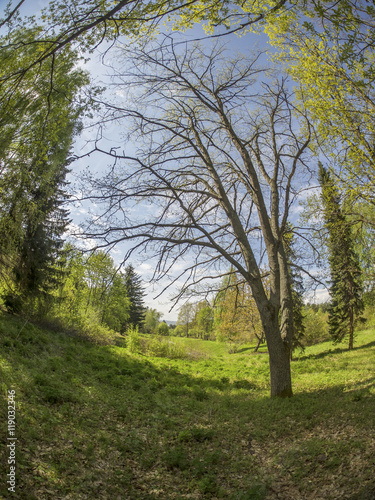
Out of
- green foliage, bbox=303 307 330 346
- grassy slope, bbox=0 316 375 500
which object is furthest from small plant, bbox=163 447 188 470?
green foliage, bbox=303 307 330 346

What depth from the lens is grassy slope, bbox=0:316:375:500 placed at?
128 inches

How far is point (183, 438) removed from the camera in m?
4.77

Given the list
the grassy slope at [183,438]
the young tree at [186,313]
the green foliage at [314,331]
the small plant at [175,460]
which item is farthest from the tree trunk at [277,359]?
the green foliage at [314,331]

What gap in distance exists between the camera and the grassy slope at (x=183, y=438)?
3.25m

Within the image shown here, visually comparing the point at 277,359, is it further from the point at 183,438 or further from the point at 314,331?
the point at 314,331

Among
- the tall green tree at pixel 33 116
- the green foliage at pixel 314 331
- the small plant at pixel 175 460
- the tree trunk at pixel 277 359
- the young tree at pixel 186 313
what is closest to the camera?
the tall green tree at pixel 33 116

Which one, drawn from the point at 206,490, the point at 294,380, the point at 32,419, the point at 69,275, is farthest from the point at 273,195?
the point at 69,275

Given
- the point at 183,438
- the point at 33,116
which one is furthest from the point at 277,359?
the point at 33,116

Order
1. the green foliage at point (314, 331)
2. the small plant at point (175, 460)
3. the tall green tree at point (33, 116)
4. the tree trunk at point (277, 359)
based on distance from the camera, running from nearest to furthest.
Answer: the tall green tree at point (33, 116) → the small plant at point (175, 460) → the tree trunk at point (277, 359) → the green foliage at point (314, 331)

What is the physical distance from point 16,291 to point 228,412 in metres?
11.0

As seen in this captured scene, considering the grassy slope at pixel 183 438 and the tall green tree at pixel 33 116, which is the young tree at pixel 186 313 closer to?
the grassy slope at pixel 183 438

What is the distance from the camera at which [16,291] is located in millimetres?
12375

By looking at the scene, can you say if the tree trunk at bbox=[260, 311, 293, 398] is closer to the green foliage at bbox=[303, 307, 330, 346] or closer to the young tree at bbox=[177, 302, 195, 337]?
→ the young tree at bbox=[177, 302, 195, 337]

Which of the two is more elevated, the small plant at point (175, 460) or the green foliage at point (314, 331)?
the small plant at point (175, 460)
